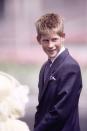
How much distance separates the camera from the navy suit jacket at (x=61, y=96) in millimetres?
1329

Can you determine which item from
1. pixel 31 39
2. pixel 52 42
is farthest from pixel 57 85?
pixel 31 39

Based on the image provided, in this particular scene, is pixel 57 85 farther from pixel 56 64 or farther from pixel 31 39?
pixel 31 39

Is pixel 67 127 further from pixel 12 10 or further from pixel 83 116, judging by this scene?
pixel 12 10

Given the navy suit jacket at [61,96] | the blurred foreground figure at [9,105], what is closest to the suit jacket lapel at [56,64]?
the navy suit jacket at [61,96]

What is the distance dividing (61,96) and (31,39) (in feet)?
2.12

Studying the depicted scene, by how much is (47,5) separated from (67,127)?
2.59 feet

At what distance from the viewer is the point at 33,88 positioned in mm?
1905

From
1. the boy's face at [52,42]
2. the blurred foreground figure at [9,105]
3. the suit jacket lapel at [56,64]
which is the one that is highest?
the boy's face at [52,42]

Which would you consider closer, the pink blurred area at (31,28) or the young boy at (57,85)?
the young boy at (57,85)

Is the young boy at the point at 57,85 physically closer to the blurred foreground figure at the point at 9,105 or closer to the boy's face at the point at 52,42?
the boy's face at the point at 52,42

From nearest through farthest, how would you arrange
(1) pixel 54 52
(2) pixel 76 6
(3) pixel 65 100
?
(3) pixel 65 100 < (1) pixel 54 52 < (2) pixel 76 6

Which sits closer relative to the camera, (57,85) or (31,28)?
(57,85)

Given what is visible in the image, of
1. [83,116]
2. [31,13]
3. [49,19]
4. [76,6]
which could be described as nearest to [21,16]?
[31,13]

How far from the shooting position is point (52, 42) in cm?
142
